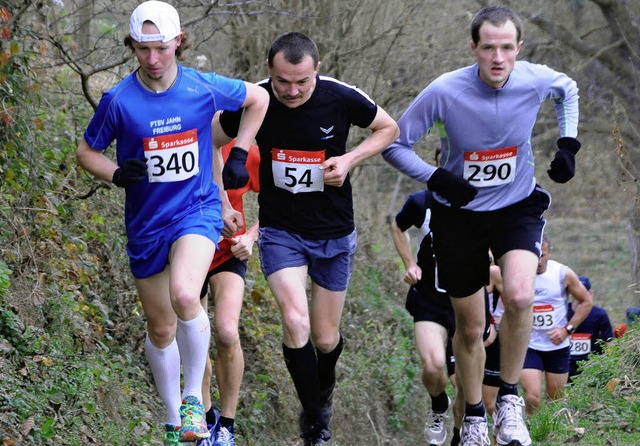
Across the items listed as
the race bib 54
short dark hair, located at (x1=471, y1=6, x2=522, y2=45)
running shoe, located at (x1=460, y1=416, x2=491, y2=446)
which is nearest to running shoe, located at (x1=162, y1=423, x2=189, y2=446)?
the race bib 54

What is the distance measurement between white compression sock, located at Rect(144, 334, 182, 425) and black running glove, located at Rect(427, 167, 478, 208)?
1890 mm

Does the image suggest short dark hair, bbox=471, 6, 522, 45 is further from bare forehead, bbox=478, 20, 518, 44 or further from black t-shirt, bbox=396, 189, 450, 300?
black t-shirt, bbox=396, 189, 450, 300

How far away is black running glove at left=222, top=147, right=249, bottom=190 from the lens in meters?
6.20

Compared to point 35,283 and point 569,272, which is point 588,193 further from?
point 35,283

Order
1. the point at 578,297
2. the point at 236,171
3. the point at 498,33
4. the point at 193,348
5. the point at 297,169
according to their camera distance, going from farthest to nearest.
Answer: the point at 578,297
the point at 297,169
the point at 498,33
the point at 236,171
the point at 193,348

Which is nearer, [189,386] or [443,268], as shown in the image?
[189,386]

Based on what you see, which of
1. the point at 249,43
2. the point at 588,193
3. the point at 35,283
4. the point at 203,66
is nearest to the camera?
the point at 35,283

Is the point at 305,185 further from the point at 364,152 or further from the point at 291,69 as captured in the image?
the point at 291,69

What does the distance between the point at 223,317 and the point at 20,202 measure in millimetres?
2223

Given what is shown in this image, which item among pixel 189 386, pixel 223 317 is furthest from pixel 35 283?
pixel 189 386

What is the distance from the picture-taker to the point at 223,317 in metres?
7.08

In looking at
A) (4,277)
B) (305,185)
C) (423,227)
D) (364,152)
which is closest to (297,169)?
(305,185)

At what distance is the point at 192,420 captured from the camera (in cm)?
595

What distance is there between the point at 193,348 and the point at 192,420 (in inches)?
16.5
